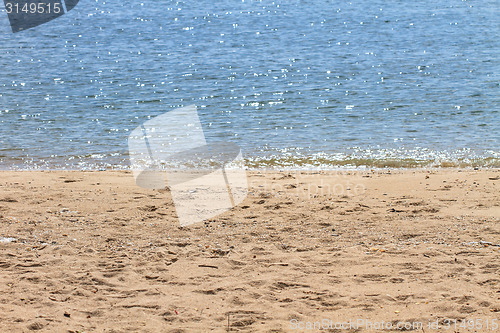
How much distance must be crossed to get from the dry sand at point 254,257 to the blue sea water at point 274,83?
2347mm

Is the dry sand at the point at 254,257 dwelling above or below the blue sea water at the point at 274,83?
above

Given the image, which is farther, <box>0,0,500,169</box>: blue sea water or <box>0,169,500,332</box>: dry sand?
<box>0,0,500,169</box>: blue sea water

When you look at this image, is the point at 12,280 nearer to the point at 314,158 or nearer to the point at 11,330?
the point at 11,330

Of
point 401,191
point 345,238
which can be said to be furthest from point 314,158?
point 345,238

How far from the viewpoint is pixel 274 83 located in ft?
50.2

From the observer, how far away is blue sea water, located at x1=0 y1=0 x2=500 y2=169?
977 cm

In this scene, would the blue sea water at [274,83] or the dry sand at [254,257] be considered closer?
the dry sand at [254,257]

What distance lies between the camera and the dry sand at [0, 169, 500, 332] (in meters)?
3.85

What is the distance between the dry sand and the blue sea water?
92.4 inches

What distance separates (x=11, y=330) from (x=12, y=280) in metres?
0.86

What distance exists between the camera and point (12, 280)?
4324 millimetres

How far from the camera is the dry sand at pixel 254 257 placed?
3.85 meters

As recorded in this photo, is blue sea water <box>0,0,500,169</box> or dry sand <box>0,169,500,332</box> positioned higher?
dry sand <box>0,169,500,332</box>

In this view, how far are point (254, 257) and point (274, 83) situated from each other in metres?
10.9
